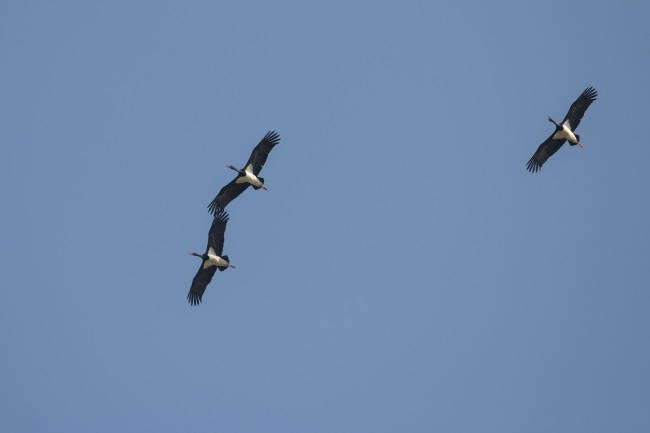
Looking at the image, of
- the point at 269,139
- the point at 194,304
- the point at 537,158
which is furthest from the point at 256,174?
the point at 537,158

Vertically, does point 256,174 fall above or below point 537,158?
below

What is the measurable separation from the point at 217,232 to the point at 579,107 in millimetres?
16330

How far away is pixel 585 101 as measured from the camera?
1858 inches

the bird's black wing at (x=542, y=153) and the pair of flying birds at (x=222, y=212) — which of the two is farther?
the bird's black wing at (x=542, y=153)

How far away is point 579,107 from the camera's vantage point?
47.4m

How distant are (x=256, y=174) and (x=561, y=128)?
1344 centimetres

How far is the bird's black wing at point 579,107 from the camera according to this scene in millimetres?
46875

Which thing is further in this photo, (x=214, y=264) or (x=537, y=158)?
(x=537, y=158)

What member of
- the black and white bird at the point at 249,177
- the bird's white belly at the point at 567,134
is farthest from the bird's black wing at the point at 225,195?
the bird's white belly at the point at 567,134

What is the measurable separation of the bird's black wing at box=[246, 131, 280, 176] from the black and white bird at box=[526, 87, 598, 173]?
11617 mm

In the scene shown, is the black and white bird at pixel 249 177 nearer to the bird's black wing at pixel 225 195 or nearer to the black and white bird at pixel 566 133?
the bird's black wing at pixel 225 195

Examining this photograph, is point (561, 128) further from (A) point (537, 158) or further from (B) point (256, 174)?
(B) point (256, 174)

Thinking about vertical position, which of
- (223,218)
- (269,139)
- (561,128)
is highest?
(561,128)

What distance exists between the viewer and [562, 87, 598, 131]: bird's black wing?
4688cm
